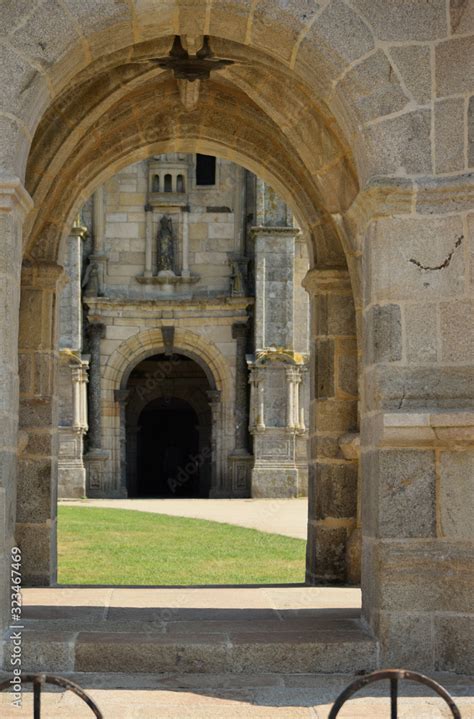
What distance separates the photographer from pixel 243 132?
7980mm

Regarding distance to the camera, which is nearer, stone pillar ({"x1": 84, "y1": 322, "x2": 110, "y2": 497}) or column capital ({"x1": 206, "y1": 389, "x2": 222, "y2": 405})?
stone pillar ({"x1": 84, "y1": 322, "x2": 110, "y2": 497})

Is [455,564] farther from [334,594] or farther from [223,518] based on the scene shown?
[223,518]

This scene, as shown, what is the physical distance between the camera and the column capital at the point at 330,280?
7926mm

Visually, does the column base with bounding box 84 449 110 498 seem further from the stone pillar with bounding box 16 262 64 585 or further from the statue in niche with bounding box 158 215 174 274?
the stone pillar with bounding box 16 262 64 585

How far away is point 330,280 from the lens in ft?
26.1

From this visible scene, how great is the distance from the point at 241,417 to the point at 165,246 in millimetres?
4233

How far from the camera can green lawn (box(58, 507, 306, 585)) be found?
29.3 ft

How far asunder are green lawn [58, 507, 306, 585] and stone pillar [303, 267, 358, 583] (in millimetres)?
984

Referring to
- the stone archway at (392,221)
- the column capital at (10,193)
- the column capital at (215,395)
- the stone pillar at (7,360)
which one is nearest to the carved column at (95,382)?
the column capital at (215,395)

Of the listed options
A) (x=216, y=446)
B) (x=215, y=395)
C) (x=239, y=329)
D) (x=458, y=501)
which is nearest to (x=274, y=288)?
(x=239, y=329)

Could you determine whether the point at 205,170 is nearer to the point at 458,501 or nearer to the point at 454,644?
the point at 458,501

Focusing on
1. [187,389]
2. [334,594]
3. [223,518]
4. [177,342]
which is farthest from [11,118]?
[187,389]

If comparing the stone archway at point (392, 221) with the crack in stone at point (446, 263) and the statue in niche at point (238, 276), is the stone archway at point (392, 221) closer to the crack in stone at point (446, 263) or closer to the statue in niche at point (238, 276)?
the crack in stone at point (446, 263)

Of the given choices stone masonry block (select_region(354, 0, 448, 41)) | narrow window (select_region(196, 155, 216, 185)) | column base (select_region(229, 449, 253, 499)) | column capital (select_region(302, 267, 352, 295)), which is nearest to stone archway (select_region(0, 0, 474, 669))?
stone masonry block (select_region(354, 0, 448, 41))
